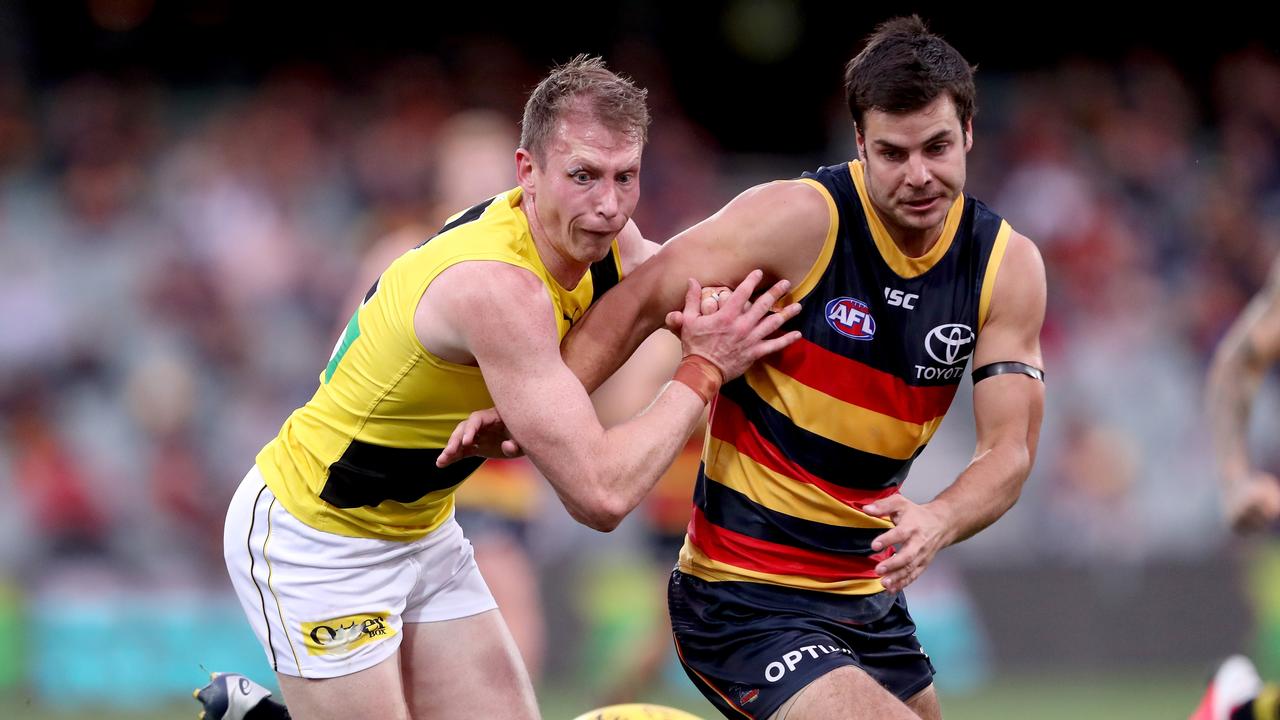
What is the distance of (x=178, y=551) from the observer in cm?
1052

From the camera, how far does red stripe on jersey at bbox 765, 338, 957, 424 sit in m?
4.48

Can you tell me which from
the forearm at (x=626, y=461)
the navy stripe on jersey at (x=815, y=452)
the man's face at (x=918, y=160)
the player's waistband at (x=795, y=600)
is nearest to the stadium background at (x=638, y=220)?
the player's waistband at (x=795, y=600)

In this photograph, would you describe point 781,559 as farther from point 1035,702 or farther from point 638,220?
point 638,220

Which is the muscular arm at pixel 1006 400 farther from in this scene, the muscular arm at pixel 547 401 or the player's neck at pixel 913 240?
the muscular arm at pixel 547 401

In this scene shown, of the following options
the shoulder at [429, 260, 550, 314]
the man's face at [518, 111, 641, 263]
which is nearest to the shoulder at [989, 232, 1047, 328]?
the man's face at [518, 111, 641, 263]

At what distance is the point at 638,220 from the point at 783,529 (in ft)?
25.9

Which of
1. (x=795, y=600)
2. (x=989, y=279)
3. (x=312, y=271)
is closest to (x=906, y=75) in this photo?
(x=989, y=279)

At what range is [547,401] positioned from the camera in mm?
4234

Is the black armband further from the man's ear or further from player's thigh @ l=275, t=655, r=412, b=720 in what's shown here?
player's thigh @ l=275, t=655, r=412, b=720

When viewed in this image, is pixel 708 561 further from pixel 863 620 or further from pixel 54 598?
pixel 54 598

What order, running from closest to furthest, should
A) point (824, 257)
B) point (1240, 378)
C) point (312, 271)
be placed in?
point (824, 257) < point (1240, 378) < point (312, 271)

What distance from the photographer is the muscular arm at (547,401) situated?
423cm

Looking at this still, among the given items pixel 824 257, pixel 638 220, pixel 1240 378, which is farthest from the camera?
pixel 638 220

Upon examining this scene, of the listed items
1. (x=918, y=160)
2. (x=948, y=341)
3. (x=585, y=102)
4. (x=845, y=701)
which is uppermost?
(x=585, y=102)
